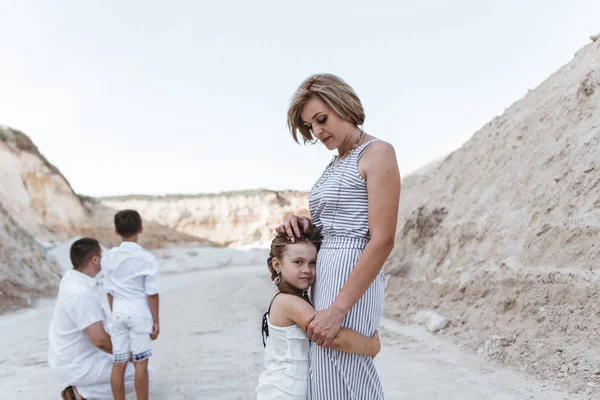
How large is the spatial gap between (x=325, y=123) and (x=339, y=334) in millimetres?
969

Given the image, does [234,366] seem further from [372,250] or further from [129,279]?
[372,250]

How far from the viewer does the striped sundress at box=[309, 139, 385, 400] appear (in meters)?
2.03

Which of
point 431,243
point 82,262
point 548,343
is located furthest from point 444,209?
point 82,262

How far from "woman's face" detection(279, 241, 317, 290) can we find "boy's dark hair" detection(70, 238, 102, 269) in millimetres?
2544

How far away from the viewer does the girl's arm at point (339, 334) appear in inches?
78.1

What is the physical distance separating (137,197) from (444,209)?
34.0 meters

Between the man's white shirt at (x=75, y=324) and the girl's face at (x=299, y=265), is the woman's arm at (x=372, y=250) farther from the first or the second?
the man's white shirt at (x=75, y=324)

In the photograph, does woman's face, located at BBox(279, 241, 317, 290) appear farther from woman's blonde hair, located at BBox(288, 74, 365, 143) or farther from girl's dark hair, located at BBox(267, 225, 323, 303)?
woman's blonde hair, located at BBox(288, 74, 365, 143)

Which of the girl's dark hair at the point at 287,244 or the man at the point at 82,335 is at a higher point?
the girl's dark hair at the point at 287,244

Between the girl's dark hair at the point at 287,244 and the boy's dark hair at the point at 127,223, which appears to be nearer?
the girl's dark hair at the point at 287,244

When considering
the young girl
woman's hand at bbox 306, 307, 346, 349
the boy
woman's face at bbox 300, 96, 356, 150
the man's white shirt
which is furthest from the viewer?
the man's white shirt

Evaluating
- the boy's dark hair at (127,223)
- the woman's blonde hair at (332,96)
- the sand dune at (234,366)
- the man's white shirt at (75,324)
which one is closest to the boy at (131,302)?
the boy's dark hair at (127,223)

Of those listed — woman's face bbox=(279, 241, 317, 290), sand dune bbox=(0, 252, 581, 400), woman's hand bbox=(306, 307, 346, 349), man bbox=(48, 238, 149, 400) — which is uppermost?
woman's face bbox=(279, 241, 317, 290)

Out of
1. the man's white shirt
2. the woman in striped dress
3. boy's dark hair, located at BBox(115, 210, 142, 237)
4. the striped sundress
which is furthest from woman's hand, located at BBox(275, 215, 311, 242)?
the man's white shirt
